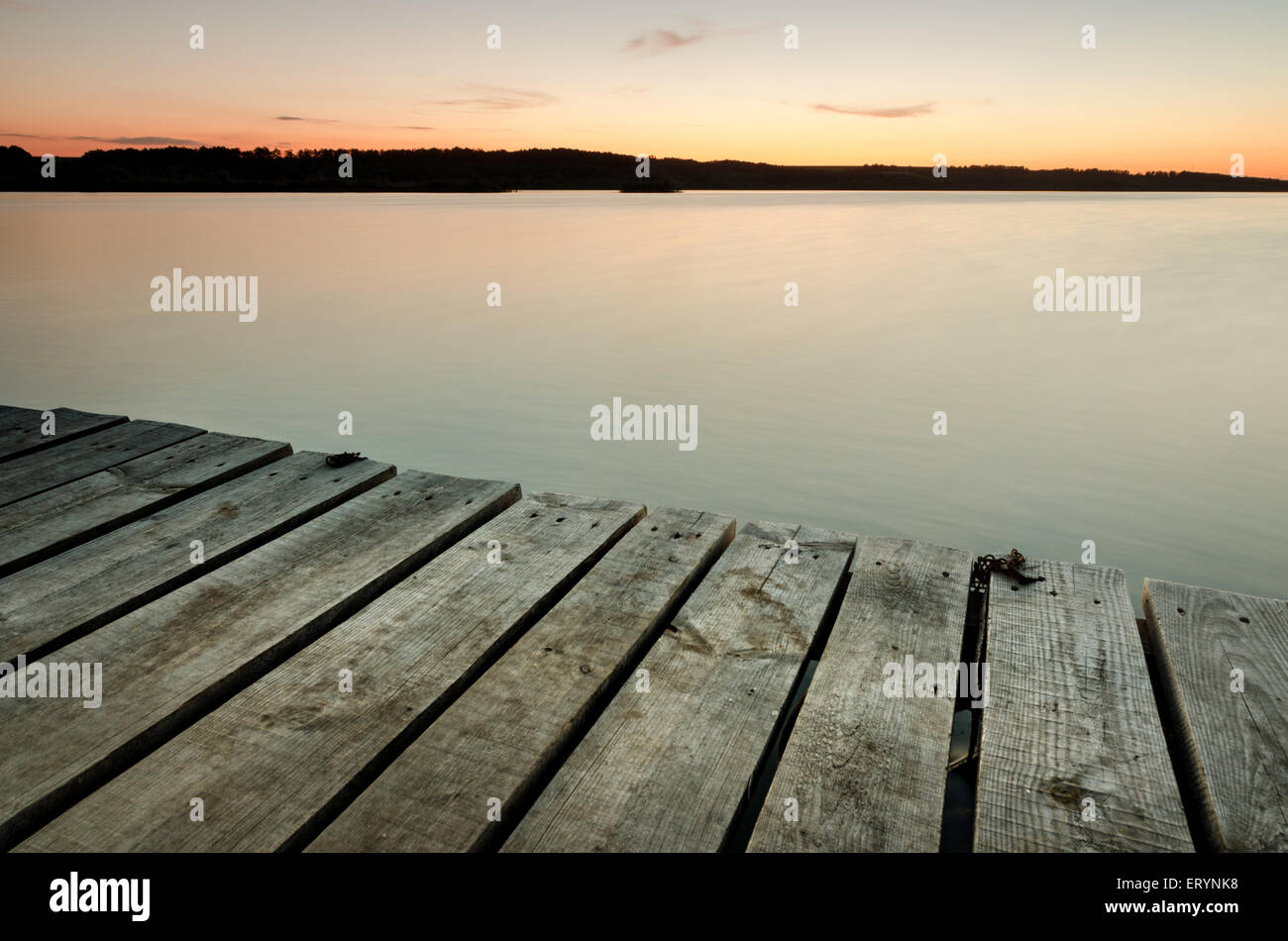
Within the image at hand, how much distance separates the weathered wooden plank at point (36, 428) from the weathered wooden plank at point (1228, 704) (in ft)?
17.9

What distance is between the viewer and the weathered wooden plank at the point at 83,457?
4.16 metres

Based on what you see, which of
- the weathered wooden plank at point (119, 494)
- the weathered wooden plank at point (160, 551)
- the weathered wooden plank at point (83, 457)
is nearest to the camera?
the weathered wooden plank at point (160, 551)

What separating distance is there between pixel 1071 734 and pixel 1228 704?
541 millimetres

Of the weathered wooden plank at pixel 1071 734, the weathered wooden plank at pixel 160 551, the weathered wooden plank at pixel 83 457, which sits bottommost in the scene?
the weathered wooden plank at pixel 1071 734

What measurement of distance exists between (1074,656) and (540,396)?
6.72m

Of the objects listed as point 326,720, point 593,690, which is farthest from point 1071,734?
point 326,720

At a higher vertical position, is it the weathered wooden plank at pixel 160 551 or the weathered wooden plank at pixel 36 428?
the weathered wooden plank at pixel 36 428

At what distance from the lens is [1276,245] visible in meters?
24.1

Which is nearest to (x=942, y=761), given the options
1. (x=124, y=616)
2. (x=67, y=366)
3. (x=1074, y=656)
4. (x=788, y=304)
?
(x=1074, y=656)

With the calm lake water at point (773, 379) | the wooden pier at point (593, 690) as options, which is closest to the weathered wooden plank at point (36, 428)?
the wooden pier at point (593, 690)

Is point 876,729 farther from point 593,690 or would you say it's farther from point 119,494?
point 119,494

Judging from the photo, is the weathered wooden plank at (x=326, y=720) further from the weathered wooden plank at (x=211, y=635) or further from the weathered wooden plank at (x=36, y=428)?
the weathered wooden plank at (x=36, y=428)

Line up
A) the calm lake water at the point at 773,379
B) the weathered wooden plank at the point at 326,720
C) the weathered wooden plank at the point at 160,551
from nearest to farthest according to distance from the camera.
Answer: the weathered wooden plank at the point at 326,720 → the weathered wooden plank at the point at 160,551 → the calm lake water at the point at 773,379
